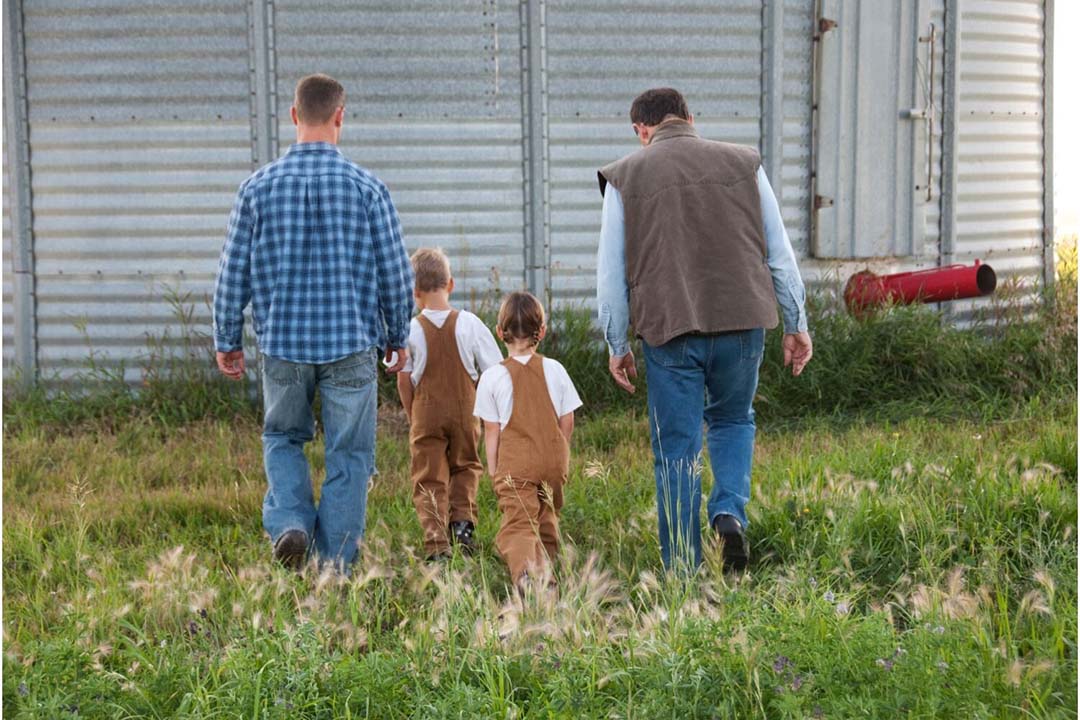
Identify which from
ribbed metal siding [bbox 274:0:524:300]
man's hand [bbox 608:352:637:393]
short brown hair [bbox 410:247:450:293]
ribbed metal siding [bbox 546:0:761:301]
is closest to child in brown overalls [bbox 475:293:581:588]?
man's hand [bbox 608:352:637:393]

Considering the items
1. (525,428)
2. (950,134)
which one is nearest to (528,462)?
(525,428)

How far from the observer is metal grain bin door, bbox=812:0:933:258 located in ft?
30.8

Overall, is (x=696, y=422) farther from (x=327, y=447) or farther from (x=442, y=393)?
(x=327, y=447)

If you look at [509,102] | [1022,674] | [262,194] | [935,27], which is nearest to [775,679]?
[1022,674]

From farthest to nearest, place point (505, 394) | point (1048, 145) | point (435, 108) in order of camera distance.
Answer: point (1048, 145)
point (435, 108)
point (505, 394)

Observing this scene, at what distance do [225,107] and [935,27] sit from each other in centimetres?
527

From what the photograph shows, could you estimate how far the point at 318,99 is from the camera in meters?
5.26

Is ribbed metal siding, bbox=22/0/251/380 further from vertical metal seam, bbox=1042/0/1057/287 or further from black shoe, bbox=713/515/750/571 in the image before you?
vertical metal seam, bbox=1042/0/1057/287

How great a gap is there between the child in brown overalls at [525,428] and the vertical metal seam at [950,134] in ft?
18.0

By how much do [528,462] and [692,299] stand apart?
3.04 feet

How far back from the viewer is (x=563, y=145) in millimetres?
9242

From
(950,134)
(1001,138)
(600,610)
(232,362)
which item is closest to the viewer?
(600,610)

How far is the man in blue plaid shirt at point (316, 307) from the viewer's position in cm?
516

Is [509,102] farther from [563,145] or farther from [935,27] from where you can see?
[935,27]
